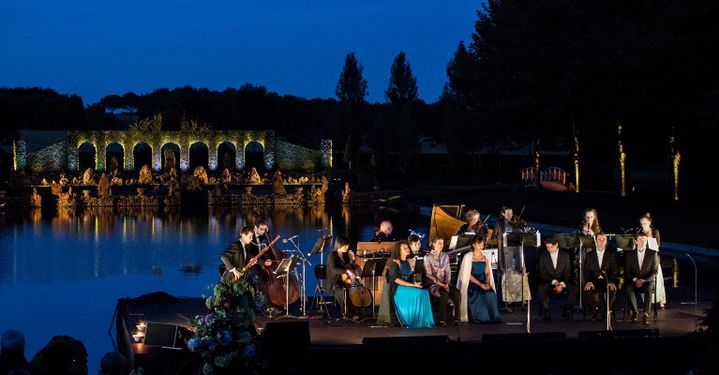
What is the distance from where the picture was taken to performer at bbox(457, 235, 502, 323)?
49.4ft

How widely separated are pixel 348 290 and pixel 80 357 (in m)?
6.52

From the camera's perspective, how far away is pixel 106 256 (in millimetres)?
26375

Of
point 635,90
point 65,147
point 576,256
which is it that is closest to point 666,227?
point 635,90

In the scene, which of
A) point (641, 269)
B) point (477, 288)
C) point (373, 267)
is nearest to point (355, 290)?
point (373, 267)

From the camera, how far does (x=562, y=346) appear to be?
1273cm

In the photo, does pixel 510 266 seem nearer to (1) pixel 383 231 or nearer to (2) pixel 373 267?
(1) pixel 383 231

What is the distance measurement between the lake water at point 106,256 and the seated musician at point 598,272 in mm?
4025

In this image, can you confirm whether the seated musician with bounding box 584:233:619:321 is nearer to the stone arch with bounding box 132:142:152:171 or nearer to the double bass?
the double bass

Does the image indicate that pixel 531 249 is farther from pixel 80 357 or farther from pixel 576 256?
pixel 80 357

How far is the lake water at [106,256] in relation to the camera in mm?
16664

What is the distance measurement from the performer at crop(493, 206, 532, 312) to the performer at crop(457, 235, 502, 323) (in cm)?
73

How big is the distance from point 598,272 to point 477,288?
5.66ft

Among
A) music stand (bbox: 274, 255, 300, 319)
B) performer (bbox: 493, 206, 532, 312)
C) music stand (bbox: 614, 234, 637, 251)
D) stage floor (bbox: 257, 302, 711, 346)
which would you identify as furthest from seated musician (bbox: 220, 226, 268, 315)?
music stand (bbox: 614, 234, 637, 251)

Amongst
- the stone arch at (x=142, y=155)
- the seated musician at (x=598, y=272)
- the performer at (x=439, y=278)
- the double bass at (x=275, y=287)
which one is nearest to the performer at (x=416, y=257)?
the performer at (x=439, y=278)
